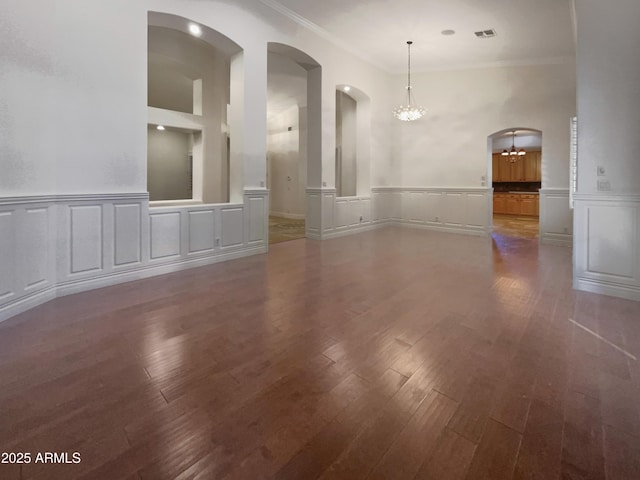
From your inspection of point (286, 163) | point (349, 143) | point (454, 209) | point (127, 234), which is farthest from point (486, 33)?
point (286, 163)

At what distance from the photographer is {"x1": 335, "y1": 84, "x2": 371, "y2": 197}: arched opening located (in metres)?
8.91

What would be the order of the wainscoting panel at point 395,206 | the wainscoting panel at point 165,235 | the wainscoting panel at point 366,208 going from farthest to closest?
the wainscoting panel at point 395,206
the wainscoting panel at point 366,208
the wainscoting panel at point 165,235

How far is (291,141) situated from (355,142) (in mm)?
4343

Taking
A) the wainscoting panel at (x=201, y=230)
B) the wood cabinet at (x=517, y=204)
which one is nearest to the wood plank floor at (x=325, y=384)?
the wainscoting panel at (x=201, y=230)

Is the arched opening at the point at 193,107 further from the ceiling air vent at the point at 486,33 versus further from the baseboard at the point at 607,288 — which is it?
the baseboard at the point at 607,288

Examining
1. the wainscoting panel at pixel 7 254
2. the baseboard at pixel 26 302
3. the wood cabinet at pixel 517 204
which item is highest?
the wood cabinet at pixel 517 204

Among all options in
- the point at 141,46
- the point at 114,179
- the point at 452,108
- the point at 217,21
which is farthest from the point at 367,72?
the point at 114,179

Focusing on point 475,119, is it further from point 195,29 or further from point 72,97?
point 72,97

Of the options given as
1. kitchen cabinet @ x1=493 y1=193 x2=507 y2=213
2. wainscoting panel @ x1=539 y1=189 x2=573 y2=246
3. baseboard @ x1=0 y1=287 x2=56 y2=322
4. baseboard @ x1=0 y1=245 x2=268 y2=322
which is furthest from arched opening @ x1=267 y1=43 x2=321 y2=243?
kitchen cabinet @ x1=493 y1=193 x2=507 y2=213

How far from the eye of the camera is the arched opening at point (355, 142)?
8.91 meters

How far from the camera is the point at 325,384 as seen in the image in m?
2.06

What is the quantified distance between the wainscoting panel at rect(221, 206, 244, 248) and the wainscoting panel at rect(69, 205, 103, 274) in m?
1.81

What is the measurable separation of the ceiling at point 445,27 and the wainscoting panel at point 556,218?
2.95 meters

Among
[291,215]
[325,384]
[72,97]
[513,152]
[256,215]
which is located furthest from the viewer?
[513,152]
